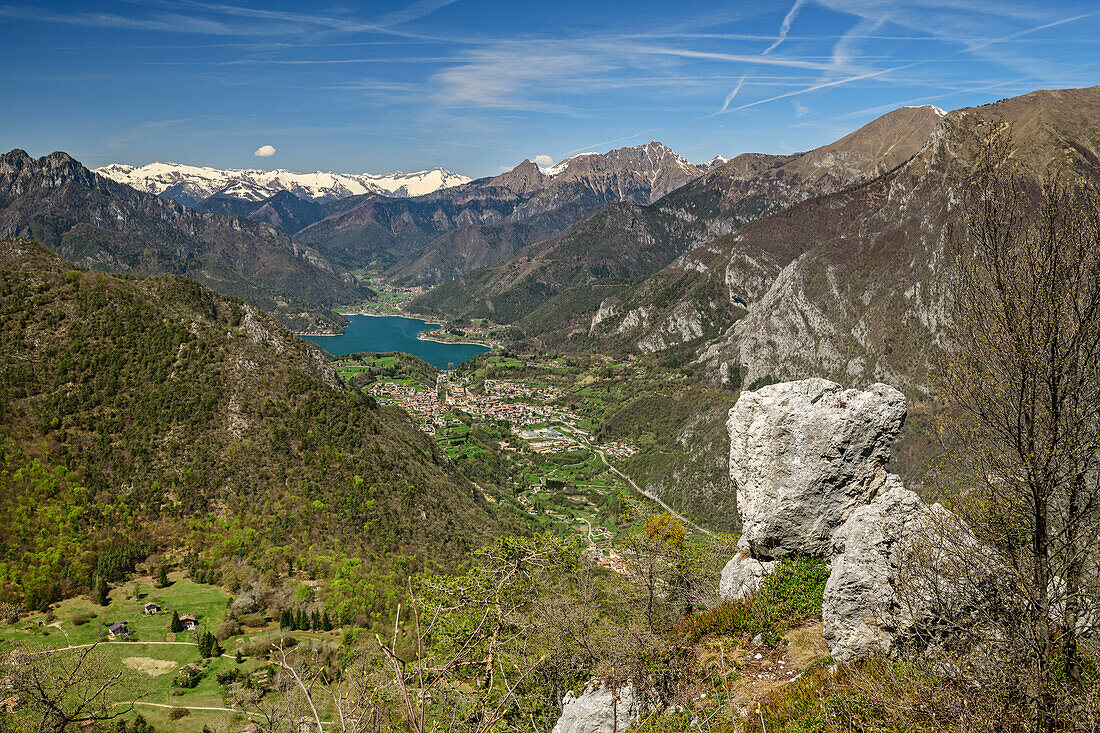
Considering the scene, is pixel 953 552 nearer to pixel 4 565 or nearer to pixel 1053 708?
pixel 1053 708

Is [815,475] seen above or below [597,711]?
above

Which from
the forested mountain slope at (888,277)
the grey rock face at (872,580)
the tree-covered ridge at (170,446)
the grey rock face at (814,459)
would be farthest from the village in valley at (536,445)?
the grey rock face at (872,580)

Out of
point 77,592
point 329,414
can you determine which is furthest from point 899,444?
point 77,592

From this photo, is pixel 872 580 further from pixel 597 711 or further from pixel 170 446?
pixel 170 446

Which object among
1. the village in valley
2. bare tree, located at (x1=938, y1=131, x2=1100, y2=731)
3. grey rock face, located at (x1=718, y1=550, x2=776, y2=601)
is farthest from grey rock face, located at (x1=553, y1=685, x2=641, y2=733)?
the village in valley

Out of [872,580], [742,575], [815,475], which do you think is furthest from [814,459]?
[742,575]
